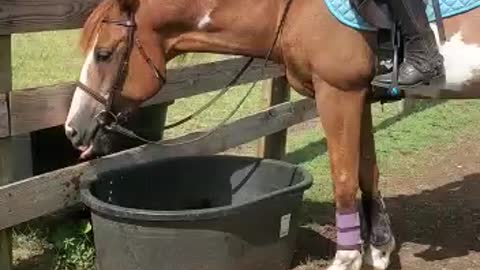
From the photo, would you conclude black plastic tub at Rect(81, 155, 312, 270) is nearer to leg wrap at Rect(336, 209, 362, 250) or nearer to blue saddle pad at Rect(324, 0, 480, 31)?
leg wrap at Rect(336, 209, 362, 250)

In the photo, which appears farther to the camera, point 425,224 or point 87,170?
point 425,224

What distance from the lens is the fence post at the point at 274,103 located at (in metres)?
5.66

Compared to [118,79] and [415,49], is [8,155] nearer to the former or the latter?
[118,79]

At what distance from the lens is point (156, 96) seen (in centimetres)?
425

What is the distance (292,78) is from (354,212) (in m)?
0.74

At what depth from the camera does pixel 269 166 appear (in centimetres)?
432

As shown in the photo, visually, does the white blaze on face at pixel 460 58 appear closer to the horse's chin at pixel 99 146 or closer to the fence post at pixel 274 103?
the horse's chin at pixel 99 146

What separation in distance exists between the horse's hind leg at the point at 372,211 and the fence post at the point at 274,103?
1.57 m

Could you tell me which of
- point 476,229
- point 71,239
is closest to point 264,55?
point 71,239

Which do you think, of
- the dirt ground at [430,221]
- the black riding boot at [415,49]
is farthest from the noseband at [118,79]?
the dirt ground at [430,221]

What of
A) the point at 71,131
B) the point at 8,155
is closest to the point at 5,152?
the point at 8,155

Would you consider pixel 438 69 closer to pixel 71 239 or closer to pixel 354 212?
pixel 354 212

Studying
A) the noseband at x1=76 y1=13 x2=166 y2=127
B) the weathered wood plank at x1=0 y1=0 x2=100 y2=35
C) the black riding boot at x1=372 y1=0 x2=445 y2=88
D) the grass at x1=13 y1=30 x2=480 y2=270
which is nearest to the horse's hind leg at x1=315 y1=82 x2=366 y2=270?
the black riding boot at x1=372 y1=0 x2=445 y2=88

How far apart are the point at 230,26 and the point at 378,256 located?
1.55m
